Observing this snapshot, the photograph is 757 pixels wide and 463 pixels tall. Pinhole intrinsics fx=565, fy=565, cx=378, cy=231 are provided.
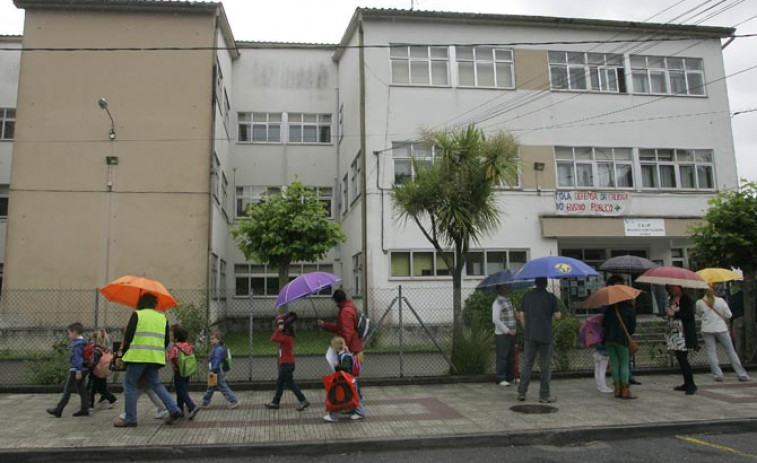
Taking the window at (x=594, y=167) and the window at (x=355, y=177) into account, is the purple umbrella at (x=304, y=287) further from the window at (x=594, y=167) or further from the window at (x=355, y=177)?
the window at (x=594, y=167)

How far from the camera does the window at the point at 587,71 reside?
19.6 meters

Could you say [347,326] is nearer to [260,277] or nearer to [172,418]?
[172,418]

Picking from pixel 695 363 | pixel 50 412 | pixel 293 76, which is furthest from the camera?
pixel 293 76

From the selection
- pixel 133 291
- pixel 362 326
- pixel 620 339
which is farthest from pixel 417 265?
pixel 133 291

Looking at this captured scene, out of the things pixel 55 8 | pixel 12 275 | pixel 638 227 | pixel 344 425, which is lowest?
pixel 344 425

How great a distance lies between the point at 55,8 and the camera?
18.5 meters

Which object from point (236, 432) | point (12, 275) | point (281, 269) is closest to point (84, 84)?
point (12, 275)

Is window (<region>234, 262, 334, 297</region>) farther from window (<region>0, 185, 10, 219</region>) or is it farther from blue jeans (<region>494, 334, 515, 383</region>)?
blue jeans (<region>494, 334, 515, 383</region>)

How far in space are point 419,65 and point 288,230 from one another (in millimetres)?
7144

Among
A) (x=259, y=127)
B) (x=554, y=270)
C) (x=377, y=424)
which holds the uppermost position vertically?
(x=259, y=127)

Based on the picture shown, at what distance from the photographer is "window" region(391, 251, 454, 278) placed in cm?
1805

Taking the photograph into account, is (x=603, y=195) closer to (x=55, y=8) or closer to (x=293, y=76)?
(x=293, y=76)

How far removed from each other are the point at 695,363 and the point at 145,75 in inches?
693

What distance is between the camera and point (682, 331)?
368 inches
